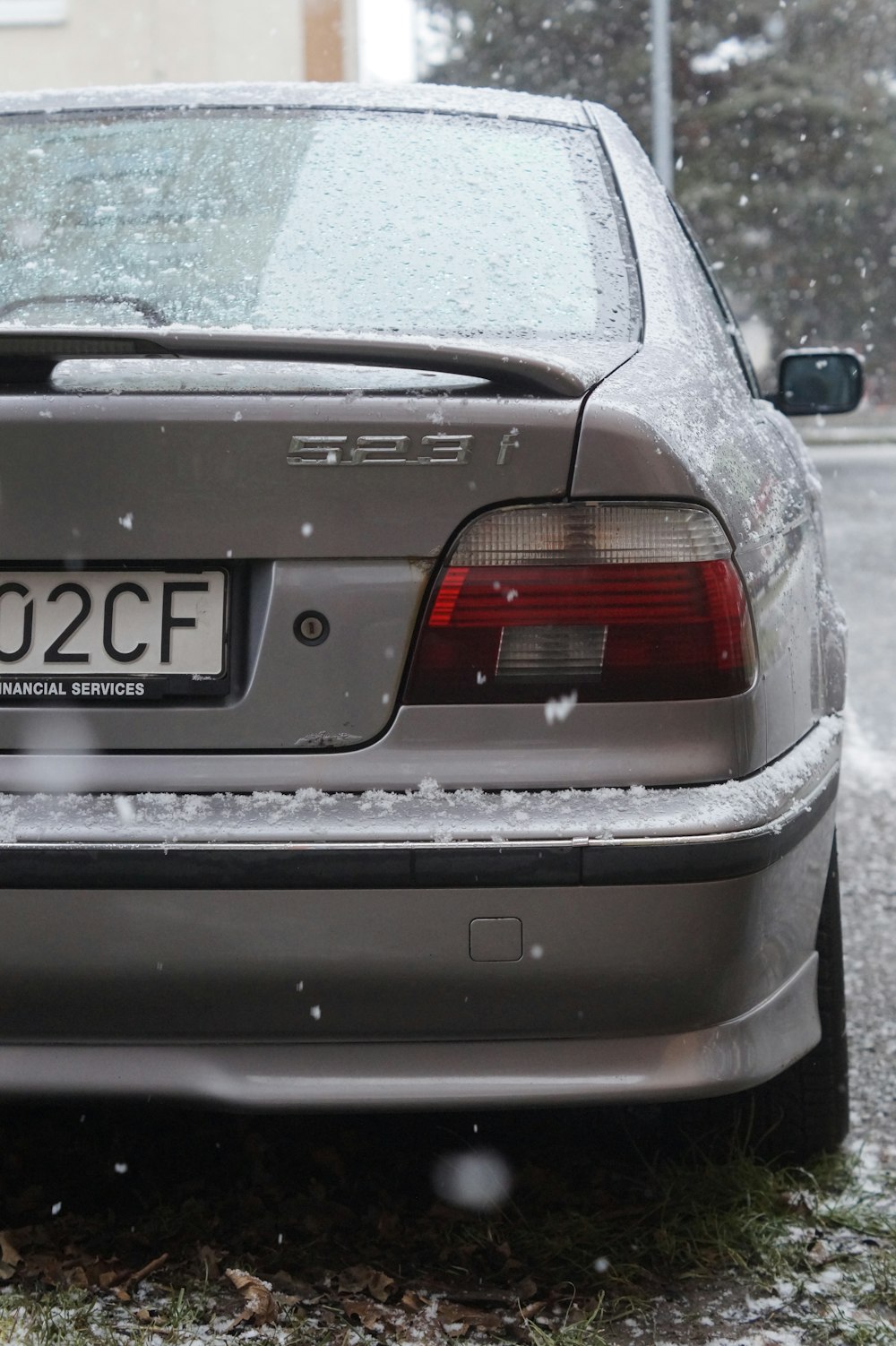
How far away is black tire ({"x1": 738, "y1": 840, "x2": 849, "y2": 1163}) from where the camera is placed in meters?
2.60

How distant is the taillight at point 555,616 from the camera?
76.7 inches

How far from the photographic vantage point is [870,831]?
16.7ft

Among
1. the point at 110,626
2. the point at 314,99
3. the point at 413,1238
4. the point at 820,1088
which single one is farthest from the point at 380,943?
the point at 314,99

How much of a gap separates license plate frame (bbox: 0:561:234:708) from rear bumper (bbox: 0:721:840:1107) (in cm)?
13

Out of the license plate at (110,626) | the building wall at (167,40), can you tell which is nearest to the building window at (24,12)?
the building wall at (167,40)

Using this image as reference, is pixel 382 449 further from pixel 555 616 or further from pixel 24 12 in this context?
pixel 24 12

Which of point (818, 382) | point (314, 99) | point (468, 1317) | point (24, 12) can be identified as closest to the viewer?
point (468, 1317)

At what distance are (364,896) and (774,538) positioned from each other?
0.75 meters

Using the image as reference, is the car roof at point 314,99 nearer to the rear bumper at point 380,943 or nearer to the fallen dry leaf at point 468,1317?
the rear bumper at point 380,943

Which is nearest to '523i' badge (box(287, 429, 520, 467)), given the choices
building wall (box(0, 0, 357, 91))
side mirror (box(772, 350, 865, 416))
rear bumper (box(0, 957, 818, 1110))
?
rear bumper (box(0, 957, 818, 1110))

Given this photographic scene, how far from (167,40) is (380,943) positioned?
17.7 metres

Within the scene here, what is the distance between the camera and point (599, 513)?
1949mm

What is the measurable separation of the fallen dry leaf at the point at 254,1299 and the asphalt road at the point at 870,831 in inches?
43.4

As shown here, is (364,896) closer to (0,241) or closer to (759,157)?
(0,241)
